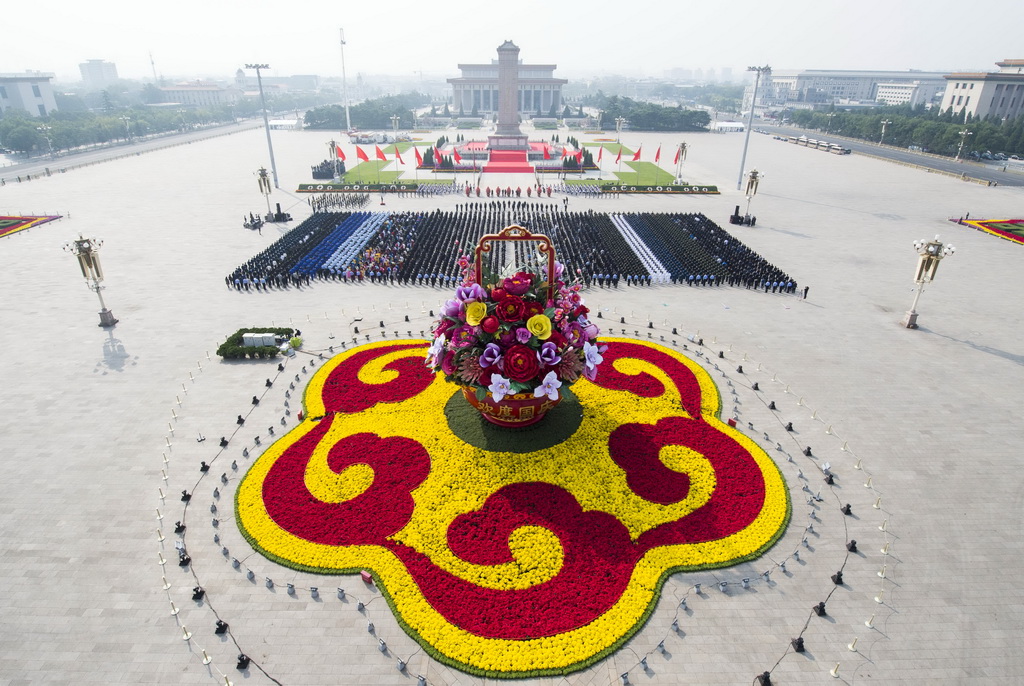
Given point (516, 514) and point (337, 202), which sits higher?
point (337, 202)

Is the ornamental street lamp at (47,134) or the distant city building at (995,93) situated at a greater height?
the distant city building at (995,93)

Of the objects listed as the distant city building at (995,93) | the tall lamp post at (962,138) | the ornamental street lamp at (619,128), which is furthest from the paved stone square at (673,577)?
the distant city building at (995,93)

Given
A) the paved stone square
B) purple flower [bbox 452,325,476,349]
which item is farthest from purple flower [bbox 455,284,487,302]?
the paved stone square

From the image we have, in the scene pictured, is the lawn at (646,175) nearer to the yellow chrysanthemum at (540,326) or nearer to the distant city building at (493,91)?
the yellow chrysanthemum at (540,326)

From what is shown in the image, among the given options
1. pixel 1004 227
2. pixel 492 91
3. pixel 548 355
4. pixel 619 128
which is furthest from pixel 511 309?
pixel 492 91

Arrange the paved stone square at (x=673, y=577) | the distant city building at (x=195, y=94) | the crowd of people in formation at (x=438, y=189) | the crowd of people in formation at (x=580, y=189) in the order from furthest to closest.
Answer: the distant city building at (x=195, y=94)
the crowd of people in formation at (x=438, y=189)
the crowd of people in formation at (x=580, y=189)
the paved stone square at (x=673, y=577)

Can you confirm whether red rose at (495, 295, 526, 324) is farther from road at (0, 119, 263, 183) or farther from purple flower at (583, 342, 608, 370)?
road at (0, 119, 263, 183)

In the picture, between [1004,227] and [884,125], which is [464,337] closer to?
[1004,227]

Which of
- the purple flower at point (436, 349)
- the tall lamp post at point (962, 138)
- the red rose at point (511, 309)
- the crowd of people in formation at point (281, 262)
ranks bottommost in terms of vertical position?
the crowd of people in formation at point (281, 262)

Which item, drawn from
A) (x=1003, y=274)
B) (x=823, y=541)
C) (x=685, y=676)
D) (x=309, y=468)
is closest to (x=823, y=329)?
(x=823, y=541)
